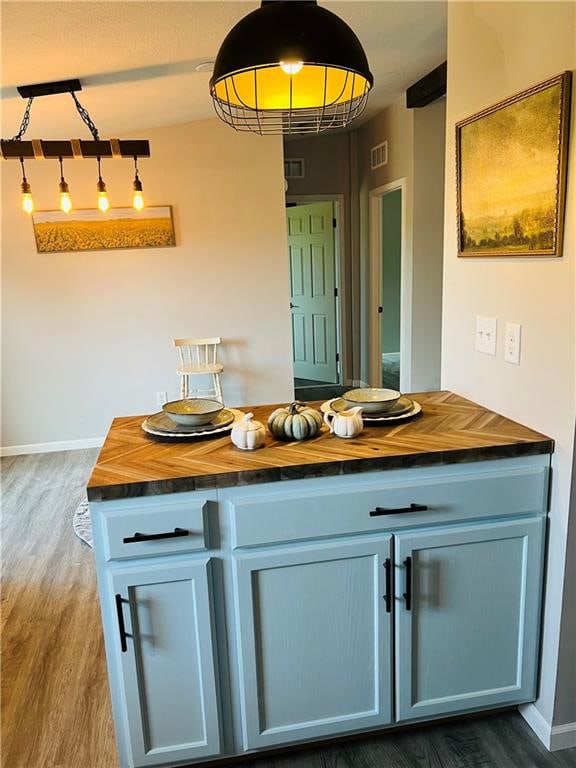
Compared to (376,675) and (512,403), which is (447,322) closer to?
(512,403)

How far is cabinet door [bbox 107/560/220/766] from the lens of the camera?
1434 millimetres

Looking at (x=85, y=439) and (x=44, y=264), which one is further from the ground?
(x=44, y=264)

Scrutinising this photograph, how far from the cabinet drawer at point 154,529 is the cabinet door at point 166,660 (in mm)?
53

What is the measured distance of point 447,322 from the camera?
7.07ft

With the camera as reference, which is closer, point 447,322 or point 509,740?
Result: point 509,740

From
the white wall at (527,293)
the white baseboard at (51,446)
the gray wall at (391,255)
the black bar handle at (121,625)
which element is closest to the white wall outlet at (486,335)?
the white wall at (527,293)

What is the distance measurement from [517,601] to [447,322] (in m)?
1.02

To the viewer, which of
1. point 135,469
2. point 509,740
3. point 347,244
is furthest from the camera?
point 347,244

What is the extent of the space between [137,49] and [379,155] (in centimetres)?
318

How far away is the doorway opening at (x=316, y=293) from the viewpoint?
6.13 metres

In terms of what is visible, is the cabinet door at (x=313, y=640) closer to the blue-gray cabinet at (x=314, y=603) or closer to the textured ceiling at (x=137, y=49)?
the blue-gray cabinet at (x=314, y=603)

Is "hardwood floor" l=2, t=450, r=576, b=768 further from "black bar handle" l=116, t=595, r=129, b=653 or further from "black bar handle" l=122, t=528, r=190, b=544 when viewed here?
"black bar handle" l=122, t=528, r=190, b=544

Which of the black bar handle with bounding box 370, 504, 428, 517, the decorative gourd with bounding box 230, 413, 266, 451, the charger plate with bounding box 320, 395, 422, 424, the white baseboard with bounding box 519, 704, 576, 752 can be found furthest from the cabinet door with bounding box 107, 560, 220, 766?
the white baseboard with bounding box 519, 704, 576, 752

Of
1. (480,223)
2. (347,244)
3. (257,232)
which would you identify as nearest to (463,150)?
(480,223)
